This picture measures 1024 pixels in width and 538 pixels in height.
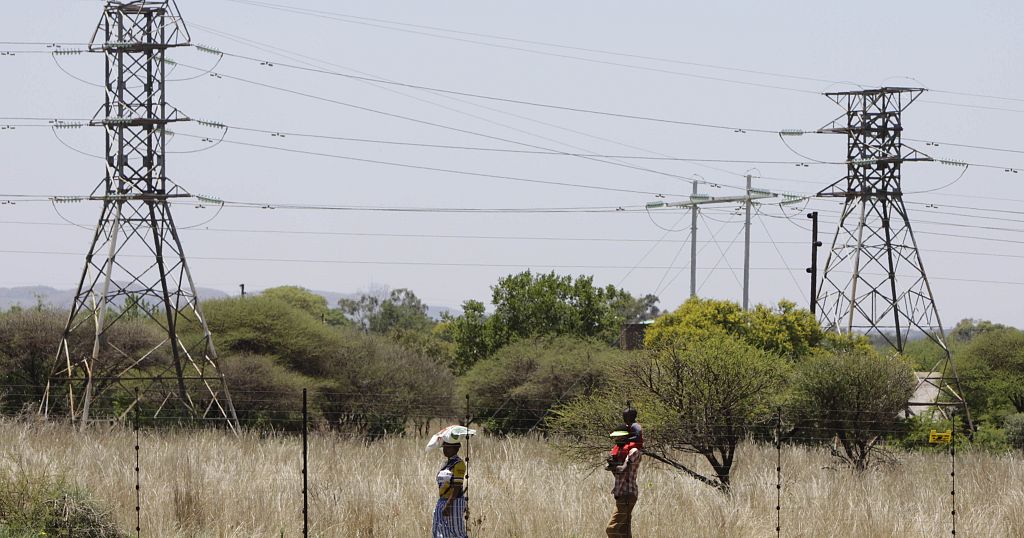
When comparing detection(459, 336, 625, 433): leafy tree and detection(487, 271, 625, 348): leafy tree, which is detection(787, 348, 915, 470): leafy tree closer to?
detection(459, 336, 625, 433): leafy tree

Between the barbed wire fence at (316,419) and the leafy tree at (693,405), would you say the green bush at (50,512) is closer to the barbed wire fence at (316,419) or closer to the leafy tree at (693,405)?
the leafy tree at (693,405)

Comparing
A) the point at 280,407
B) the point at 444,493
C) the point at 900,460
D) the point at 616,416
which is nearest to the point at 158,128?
the point at 280,407

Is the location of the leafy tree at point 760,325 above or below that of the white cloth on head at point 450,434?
above

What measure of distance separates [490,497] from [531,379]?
85.9ft

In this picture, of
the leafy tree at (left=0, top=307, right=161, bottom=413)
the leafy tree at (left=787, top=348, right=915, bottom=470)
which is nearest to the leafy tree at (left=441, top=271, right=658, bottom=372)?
the leafy tree at (left=0, top=307, right=161, bottom=413)

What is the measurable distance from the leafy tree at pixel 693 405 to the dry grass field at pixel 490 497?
2.59 feet

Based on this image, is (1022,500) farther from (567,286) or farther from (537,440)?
(567,286)

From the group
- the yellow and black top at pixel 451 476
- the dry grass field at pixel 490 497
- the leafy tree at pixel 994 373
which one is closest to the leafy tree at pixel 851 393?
the dry grass field at pixel 490 497

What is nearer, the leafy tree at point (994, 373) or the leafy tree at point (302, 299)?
the leafy tree at point (994, 373)

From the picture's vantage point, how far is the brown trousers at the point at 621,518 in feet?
62.1

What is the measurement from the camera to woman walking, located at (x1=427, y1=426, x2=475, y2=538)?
1720 centimetres

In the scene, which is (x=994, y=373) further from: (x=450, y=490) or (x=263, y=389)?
(x=450, y=490)

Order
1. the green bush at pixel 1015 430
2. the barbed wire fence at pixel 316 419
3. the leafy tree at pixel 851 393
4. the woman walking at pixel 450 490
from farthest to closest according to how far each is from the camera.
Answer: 1. the green bush at pixel 1015 430
2. the barbed wire fence at pixel 316 419
3. the leafy tree at pixel 851 393
4. the woman walking at pixel 450 490

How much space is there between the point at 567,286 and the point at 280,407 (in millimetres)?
16657
